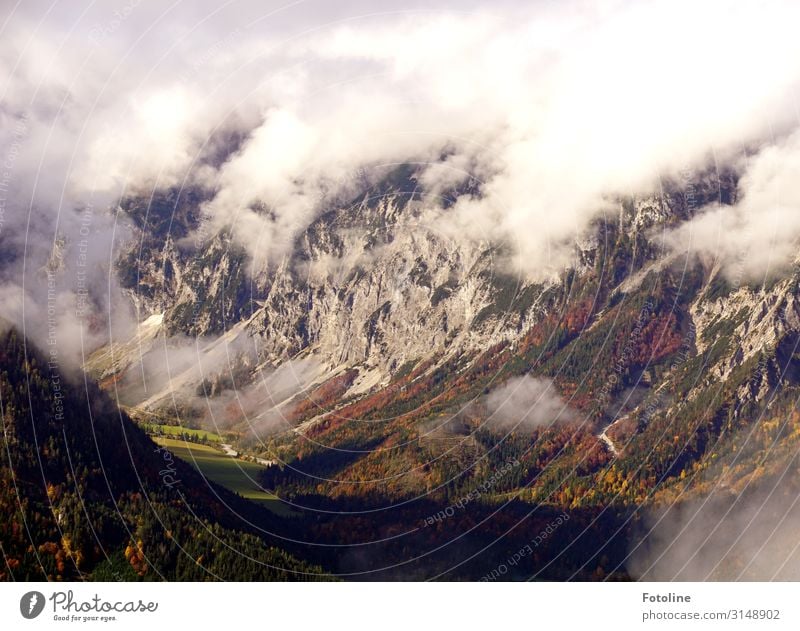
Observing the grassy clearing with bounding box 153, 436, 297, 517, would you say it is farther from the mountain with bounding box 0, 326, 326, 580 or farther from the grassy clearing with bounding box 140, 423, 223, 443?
the mountain with bounding box 0, 326, 326, 580

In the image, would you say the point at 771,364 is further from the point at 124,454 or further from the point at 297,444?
the point at 124,454

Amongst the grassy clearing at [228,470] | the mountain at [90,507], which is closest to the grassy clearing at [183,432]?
the grassy clearing at [228,470]

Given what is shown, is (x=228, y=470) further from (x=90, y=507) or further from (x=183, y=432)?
(x=90, y=507)

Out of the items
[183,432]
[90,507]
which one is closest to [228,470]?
[183,432]

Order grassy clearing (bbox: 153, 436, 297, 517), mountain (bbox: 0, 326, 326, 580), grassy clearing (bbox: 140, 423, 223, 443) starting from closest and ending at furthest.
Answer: mountain (bbox: 0, 326, 326, 580), grassy clearing (bbox: 153, 436, 297, 517), grassy clearing (bbox: 140, 423, 223, 443)

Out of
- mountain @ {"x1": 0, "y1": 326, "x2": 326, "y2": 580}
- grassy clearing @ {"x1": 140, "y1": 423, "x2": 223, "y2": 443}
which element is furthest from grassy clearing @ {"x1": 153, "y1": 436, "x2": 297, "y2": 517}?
mountain @ {"x1": 0, "y1": 326, "x2": 326, "y2": 580}

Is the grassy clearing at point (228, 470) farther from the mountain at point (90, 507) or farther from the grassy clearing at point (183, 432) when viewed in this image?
the mountain at point (90, 507)
